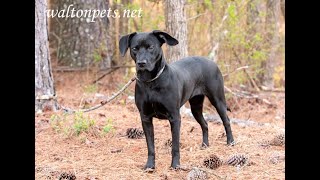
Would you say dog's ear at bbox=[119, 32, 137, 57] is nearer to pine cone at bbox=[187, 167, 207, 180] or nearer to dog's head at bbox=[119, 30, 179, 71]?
dog's head at bbox=[119, 30, 179, 71]

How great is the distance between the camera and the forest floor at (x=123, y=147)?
213 inches

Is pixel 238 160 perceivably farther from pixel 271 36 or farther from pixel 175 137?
pixel 271 36

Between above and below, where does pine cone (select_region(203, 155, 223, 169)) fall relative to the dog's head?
below

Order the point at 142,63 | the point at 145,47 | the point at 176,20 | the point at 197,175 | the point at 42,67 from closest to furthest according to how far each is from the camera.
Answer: the point at 197,175 → the point at 142,63 → the point at 145,47 → the point at 42,67 → the point at 176,20

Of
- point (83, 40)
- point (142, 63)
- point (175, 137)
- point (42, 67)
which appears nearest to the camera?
point (142, 63)

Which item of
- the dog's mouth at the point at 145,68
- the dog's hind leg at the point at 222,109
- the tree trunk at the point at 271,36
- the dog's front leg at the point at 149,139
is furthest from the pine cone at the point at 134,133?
the tree trunk at the point at 271,36

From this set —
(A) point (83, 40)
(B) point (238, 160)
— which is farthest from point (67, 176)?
(A) point (83, 40)

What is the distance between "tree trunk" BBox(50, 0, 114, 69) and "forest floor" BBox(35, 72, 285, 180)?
1143 millimetres

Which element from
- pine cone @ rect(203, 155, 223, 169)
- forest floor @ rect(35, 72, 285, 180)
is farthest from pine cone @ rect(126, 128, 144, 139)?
pine cone @ rect(203, 155, 223, 169)

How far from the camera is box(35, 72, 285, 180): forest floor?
5.42 metres

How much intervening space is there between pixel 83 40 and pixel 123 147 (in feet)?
14.9

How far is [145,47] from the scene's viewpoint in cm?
532
